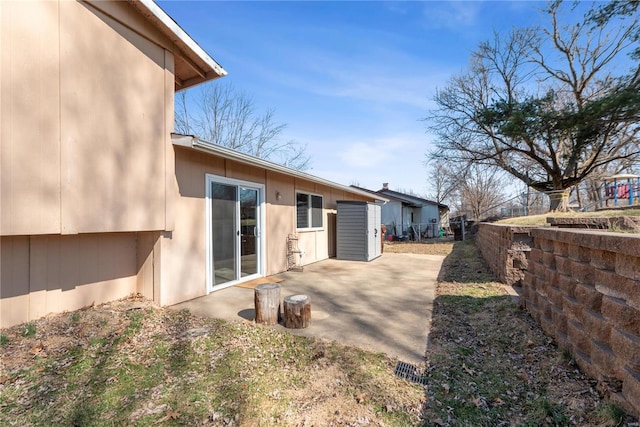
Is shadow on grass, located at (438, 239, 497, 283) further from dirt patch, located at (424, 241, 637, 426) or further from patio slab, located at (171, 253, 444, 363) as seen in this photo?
dirt patch, located at (424, 241, 637, 426)

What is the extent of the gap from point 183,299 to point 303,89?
1034cm

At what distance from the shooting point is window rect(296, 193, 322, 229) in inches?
356

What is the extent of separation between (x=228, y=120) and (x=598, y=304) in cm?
2057

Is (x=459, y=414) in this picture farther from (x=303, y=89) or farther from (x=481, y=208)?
(x=481, y=208)

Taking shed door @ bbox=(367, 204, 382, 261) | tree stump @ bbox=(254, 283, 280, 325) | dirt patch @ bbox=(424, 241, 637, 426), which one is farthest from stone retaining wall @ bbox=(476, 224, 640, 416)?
shed door @ bbox=(367, 204, 382, 261)

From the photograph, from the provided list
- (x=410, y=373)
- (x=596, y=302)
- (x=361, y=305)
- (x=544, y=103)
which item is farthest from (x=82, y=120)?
(x=544, y=103)

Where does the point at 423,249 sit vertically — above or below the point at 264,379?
above

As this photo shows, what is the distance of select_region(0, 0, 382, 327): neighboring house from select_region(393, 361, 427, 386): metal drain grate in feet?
11.9

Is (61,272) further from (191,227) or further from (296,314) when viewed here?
(296,314)

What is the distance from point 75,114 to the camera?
11.2ft

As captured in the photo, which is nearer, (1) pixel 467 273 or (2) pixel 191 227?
(2) pixel 191 227

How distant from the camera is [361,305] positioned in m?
5.13

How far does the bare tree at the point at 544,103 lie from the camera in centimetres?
1278

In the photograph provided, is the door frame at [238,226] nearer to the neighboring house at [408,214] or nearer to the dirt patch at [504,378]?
the dirt patch at [504,378]
